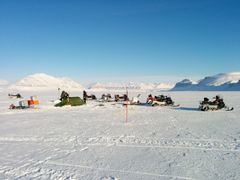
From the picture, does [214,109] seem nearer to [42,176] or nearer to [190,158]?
[190,158]

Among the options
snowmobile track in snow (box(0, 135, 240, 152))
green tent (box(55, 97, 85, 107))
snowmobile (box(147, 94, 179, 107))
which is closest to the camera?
snowmobile track in snow (box(0, 135, 240, 152))

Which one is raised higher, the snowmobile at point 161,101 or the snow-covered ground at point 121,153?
the snowmobile at point 161,101

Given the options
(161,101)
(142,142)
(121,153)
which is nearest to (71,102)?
(161,101)

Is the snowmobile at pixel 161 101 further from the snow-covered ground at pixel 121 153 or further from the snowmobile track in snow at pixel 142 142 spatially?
the snowmobile track in snow at pixel 142 142

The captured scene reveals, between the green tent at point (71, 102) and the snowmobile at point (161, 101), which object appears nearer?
the green tent at point (71, 102)

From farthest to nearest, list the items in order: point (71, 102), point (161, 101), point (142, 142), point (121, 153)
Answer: point (161, 101) < point (71, 102) < point (142, 142) < point (121, 153)

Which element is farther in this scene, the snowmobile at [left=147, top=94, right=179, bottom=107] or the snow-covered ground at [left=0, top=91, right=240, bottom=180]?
the snowmobile at [left=147, top=94, right=179, bottom=107]

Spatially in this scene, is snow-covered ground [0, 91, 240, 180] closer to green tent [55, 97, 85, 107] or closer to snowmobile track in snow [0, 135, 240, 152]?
snowmobile track in snow [0, 135, 240, 152]

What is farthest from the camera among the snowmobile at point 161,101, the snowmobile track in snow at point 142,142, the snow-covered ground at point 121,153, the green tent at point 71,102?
the snowmobile at point 161,101

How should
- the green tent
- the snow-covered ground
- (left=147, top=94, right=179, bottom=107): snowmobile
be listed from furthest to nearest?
(left=147, top=94, right=179, bottom=107): snowmobile → the green tent → the snow-covered ground

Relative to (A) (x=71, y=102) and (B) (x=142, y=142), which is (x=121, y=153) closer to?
(B) (x=142, y=142)

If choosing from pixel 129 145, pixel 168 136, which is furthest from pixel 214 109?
pixel 129 145

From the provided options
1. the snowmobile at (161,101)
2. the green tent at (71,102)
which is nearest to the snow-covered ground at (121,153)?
the green tent at (71,102)

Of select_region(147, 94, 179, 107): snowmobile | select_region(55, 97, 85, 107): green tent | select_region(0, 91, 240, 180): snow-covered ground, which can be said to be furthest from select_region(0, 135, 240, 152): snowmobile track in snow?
select_region(147, 94, 179, 107): snowmobile
